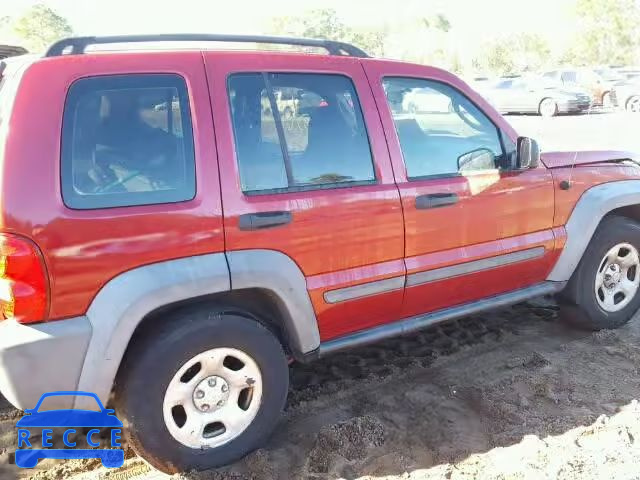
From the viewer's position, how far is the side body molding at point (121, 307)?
2367 millimetres

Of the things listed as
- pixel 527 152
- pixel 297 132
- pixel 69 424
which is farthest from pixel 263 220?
pixel 527 152

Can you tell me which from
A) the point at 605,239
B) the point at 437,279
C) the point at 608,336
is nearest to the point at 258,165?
the point at 437,279

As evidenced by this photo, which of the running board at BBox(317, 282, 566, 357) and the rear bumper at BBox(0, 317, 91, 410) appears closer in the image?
the rear bumper at BBox(0, 317, 91, 410)

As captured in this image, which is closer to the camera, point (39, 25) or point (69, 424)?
point (69, 424)

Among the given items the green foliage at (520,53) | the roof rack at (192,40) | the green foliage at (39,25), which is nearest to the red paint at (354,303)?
the roof rack at (192,40)

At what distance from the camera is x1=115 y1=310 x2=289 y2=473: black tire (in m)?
2.49

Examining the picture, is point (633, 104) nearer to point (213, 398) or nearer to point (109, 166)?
point (213, 398)

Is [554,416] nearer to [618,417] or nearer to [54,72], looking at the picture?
[618,417]

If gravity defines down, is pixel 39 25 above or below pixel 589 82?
above

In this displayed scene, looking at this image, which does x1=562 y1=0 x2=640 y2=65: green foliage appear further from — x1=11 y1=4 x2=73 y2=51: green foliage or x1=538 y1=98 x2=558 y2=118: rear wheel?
x1=11 y1=4 x2=73 y2=51: green foliage

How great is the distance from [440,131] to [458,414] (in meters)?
1.64

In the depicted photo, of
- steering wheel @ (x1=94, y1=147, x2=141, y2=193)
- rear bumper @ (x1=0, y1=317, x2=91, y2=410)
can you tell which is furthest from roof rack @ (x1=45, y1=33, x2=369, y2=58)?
rear bumper @ (x1=0, y1=317, x2=91, y2=410)

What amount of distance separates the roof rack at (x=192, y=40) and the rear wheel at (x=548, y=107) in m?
18.7

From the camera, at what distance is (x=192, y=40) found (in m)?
2.77
